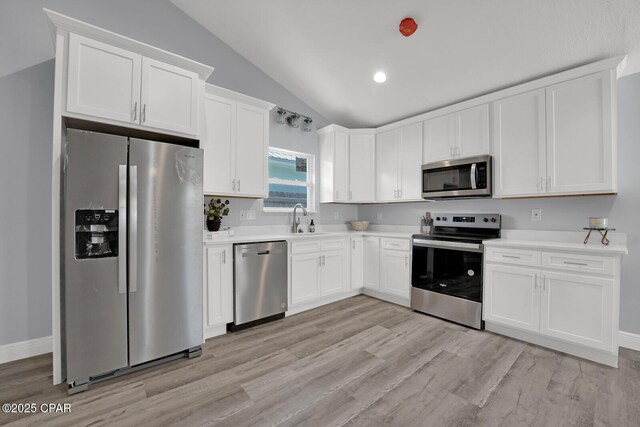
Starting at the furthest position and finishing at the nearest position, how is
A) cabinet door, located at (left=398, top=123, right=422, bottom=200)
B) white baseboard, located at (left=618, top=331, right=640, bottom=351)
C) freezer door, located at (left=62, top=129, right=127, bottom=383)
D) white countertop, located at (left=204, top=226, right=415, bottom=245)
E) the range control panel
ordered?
cabinet door, located at (left=398, top=123, right=422, bottom=200)
the range control panel
white countertop, located at (left=204, top=226, right=415, bottom=245)
white baseboard, located at (left=618, top=331, right=640, bottom=351)
freezer door, located at (left=62, top=129, right=127, bottom=383)

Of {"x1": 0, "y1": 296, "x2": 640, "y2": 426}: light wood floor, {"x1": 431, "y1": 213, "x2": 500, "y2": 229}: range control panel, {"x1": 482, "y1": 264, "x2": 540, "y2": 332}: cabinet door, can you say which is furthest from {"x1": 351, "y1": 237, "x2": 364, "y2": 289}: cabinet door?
{"x1": 482, "y1": 264, "x2": 540, "y2": 332}: cabinet door

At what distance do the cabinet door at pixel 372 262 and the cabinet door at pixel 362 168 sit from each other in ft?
2.22

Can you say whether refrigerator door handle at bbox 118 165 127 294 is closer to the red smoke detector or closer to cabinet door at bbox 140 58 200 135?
cabinet door at bbox 140 58 200 135

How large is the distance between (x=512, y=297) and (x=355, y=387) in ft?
6.03

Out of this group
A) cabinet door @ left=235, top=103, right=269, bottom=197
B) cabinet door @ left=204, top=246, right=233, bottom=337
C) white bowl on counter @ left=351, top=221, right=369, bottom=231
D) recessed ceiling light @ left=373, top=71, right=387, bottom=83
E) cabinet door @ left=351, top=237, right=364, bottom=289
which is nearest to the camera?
cabinet door @ left=204, top=246, right=233, bottom=337

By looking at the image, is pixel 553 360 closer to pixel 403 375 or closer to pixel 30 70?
Result: pixel 403 375

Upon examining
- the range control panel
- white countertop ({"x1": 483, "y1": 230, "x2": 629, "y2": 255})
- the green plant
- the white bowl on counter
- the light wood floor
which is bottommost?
the light wood floor

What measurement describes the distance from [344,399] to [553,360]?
1876 millimetres

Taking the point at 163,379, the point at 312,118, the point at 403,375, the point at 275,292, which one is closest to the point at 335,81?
the point at 312,118

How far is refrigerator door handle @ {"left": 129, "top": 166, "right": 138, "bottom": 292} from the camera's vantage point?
2.04 m

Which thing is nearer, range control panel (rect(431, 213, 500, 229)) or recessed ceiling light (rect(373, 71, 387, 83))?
range control panel (rect(431, 213, 500, 229))

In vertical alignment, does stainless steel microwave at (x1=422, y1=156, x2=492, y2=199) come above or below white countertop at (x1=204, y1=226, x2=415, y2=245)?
above

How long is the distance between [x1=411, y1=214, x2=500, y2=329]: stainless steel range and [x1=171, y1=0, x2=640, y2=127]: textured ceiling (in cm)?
158

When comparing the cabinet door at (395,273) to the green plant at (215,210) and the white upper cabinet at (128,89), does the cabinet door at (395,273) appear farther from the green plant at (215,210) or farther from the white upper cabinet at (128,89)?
the white upper cabinet at (128,89)
